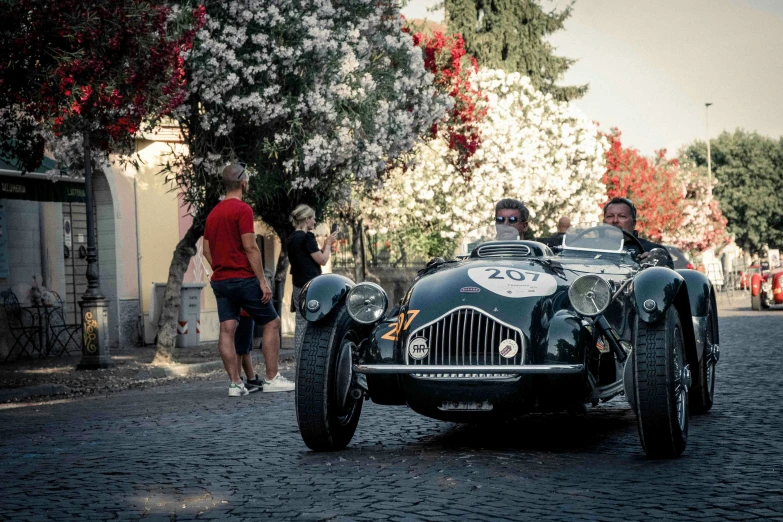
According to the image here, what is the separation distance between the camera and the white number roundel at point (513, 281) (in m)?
6.60

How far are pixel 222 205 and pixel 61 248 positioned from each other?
11.3 m

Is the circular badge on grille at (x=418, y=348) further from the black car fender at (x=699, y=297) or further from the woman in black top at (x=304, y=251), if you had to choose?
the woman in black top at (x=304, y=251)

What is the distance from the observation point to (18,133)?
1419 cm

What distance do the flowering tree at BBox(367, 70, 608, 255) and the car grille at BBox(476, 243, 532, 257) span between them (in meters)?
23.1

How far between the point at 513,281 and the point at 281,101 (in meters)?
10.9

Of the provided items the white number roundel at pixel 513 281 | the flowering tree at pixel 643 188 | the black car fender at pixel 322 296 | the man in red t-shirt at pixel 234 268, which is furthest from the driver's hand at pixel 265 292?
the flowering tree at pixel 643 188

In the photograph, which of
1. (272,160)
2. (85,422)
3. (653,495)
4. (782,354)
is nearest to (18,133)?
(272,160)

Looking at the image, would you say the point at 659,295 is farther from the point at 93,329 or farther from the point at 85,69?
the point at 93,329

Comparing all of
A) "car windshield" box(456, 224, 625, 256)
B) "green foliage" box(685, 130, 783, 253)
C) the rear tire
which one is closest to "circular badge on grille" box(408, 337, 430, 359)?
"car windshield" box(456, 224, 625, 256)

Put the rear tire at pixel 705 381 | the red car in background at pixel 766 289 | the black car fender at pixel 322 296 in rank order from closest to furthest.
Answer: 1. the black car fender at pixel 322 296
2. the rear tire at pixel 705 381
3. the red car in background at pixel 766 289

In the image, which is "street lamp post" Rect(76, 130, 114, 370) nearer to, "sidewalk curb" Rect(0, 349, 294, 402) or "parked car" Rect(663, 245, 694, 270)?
"sidewalk curb" Rect(0, 349, 294, 402)

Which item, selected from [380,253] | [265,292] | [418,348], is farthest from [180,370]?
[380,253]

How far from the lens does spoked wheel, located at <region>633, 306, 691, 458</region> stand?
6.18 metres

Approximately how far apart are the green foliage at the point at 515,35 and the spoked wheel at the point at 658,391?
37.7 meters
